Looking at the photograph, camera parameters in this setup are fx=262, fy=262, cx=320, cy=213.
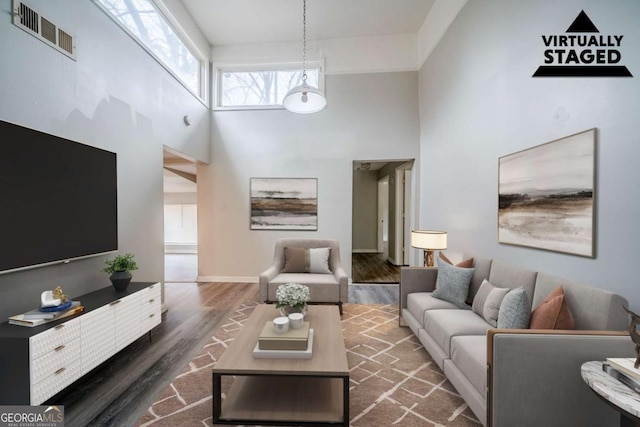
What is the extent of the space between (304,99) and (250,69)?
2973 millimetres

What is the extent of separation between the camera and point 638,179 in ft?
4.66

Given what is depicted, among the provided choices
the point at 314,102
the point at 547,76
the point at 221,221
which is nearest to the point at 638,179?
the point at 547,76

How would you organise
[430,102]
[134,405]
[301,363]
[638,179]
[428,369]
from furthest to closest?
[430,102], [428,369], [134,405], [301,363], [638,179]

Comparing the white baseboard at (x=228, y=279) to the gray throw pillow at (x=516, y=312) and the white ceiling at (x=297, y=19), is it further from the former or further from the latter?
the white ceiling at (x=297, y=19)

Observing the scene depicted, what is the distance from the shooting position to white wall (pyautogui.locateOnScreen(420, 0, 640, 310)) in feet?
4.83

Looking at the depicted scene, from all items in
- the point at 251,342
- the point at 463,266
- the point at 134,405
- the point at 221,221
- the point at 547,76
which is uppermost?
the point at 547,76

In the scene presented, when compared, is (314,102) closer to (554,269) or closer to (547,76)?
(547,76)

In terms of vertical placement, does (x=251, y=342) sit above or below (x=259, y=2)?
below

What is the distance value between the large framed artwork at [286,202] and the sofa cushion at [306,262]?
3.78 feet

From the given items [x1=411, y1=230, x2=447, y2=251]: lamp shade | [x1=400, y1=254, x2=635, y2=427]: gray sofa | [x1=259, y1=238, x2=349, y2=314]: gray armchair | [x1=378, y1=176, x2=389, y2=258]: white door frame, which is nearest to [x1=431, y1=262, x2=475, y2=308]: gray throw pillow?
[x1=411, y1=230, x2=447, y2=251]: lamp shade

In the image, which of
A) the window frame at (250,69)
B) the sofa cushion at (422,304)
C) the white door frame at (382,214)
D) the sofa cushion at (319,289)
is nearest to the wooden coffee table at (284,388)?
the sofa cushion at (422,304)

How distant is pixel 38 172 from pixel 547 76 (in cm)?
373

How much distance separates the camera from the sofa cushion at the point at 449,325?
192cm

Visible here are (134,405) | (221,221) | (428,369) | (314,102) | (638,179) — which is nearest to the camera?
(638,179)
